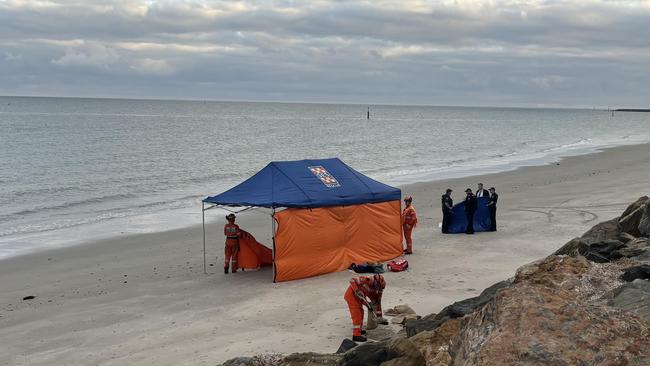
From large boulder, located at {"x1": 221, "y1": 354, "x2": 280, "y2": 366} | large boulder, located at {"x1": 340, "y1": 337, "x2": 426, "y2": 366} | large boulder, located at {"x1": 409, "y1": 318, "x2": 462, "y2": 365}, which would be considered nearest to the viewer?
large boulder, located at {"x1": 409, "y1": 318, "x2": 462, "y2": 365}

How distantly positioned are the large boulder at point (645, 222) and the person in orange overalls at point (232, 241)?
8.19 meters

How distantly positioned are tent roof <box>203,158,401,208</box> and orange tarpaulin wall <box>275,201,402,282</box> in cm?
21

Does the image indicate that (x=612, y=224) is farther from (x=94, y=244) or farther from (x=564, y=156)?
(x=564, y=156)

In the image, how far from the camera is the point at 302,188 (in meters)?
16.2

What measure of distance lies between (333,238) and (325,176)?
1.45 m

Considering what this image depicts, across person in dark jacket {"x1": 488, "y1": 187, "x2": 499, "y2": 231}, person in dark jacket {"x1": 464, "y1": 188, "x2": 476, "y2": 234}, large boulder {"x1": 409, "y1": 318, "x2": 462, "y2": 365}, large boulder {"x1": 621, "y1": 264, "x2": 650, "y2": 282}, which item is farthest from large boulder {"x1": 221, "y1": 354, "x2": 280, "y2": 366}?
person in dark jacket {"x1": 488, "y1": 187, "x2": 499, "y2": 231}

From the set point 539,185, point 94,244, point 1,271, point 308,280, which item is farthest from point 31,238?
point 539,185

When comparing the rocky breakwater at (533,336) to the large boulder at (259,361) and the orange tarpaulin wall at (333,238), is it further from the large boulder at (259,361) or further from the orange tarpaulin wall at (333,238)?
the orange tarpaulin wall at (333,238)

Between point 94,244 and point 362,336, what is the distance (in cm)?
1351

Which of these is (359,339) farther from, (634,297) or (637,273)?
(634,297)

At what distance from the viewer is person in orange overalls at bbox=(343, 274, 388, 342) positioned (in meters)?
11.1

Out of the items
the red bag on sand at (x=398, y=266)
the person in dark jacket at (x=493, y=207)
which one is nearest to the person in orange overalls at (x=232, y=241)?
the red bag on sand at (x=398, y=266)

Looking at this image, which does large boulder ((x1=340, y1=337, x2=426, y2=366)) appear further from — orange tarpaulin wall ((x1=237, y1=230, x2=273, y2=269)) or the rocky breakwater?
orange tarpaulin wall ((x1=237, y1=230, x2=273, y2=269))

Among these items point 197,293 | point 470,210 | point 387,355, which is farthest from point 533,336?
point 470,210
